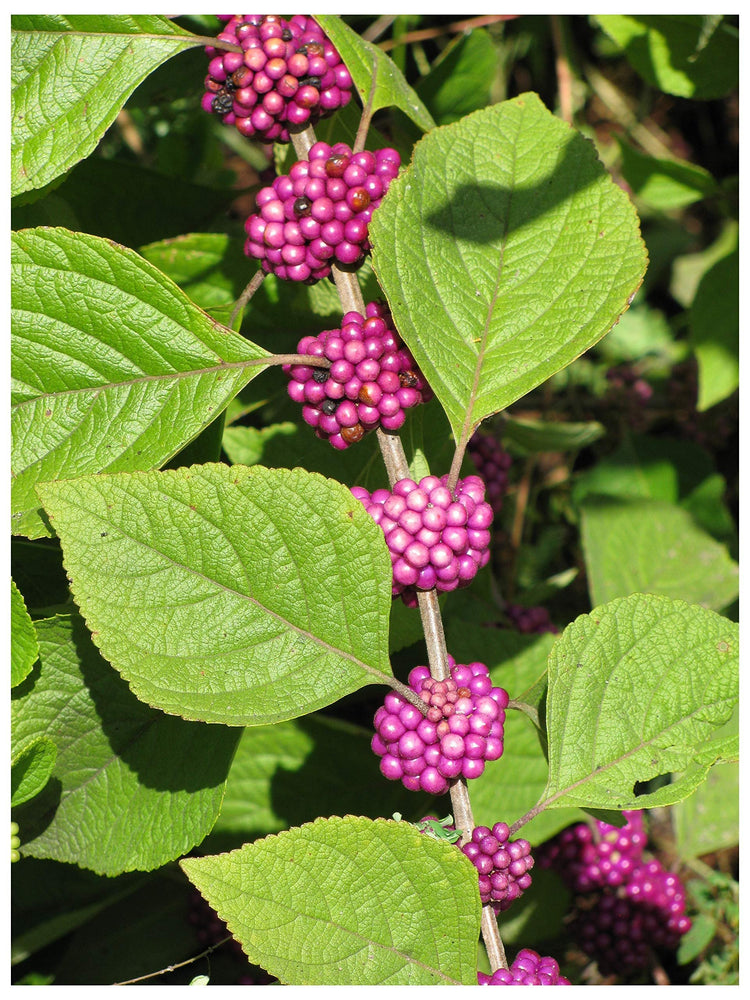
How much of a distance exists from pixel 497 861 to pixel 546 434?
117 cm

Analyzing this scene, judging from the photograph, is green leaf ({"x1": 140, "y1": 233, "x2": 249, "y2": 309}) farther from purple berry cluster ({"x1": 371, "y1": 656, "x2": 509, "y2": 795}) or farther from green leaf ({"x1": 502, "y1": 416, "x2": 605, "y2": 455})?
purple berry cluster ({"x1": 371, "y1": 656, "x2": 509, "y2": 795})

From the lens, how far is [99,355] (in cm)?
123

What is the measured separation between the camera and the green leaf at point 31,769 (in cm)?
118

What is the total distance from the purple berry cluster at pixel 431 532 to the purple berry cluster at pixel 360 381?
102mm

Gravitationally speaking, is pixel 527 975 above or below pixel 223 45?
below

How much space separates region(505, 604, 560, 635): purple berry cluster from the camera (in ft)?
6.47

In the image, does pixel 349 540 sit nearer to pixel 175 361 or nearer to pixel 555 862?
pixel 175 361

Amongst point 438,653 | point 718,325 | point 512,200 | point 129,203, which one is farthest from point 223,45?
point 718,325

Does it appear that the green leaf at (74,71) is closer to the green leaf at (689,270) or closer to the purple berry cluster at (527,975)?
the purple berry cluster at (527,975)

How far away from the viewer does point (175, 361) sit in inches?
48.7

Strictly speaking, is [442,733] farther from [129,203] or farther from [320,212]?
[129,203]

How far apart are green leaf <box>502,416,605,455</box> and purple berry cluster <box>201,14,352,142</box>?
929mm

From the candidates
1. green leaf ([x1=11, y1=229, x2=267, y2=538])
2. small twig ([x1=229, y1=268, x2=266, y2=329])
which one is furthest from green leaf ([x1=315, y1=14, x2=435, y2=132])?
green leaf ([x1=11, y1=229, x2=267, y2=538])

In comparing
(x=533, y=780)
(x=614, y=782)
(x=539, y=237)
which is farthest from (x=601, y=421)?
(x=614, y=782)
